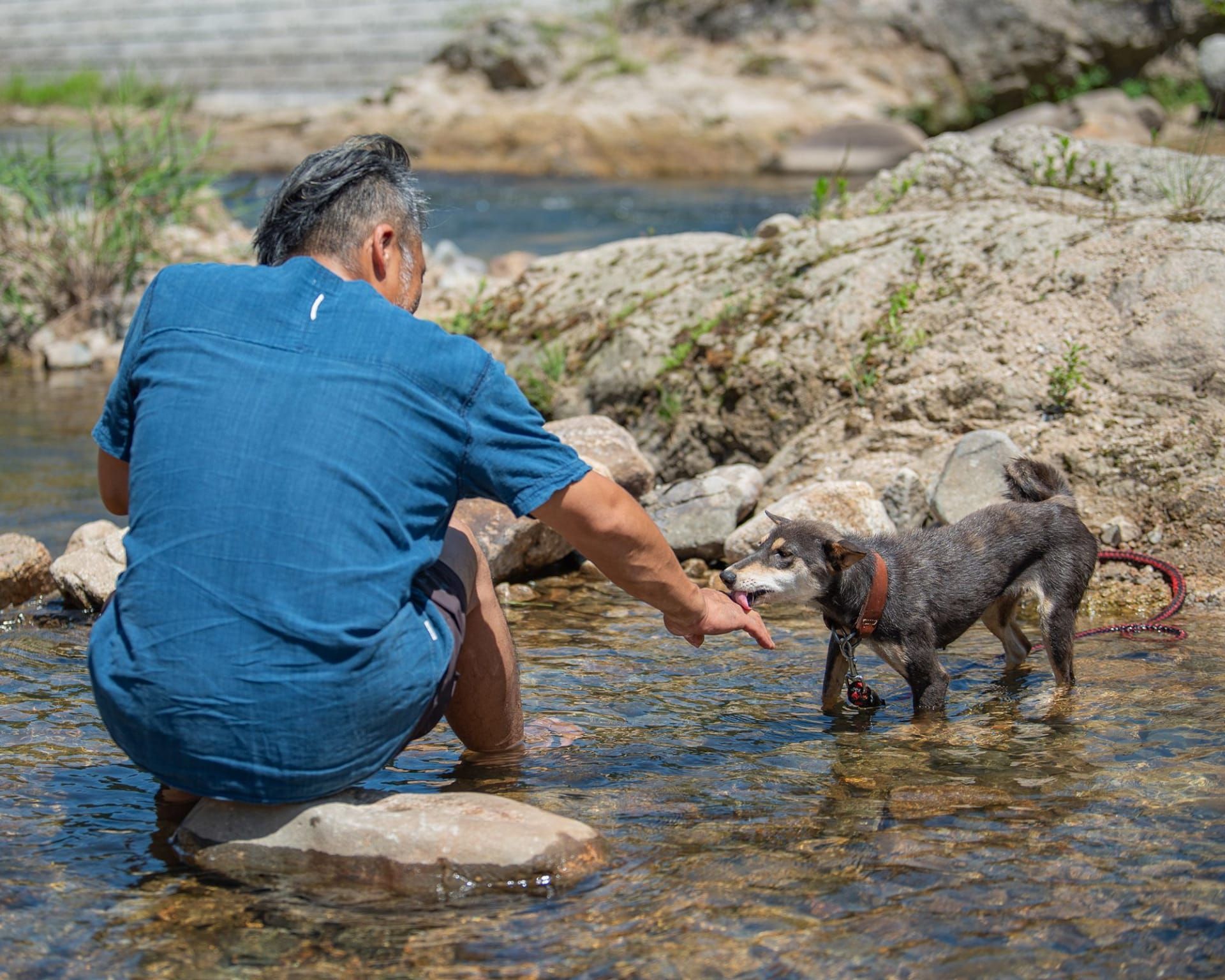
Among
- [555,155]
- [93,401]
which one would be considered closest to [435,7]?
[555,155]

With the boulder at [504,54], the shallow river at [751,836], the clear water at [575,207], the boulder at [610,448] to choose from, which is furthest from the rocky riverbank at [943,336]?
the boulder at [504,54]

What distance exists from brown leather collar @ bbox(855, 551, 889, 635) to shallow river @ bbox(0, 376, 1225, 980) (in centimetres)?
37

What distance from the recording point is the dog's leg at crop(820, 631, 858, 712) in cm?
504

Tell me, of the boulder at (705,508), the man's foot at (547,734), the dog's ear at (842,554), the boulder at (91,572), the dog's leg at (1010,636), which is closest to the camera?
the man's foot at (547,734)

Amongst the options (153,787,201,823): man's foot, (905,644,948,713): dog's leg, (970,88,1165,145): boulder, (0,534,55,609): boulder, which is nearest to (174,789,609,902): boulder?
(153,787,201,823): man's foot

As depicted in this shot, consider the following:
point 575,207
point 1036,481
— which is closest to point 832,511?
point 1036,481

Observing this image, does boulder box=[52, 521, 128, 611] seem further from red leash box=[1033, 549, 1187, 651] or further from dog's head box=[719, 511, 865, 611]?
red leash box=[1033, 549, 1187, 651]

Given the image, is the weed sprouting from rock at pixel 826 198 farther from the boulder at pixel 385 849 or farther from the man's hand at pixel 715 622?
the boulder at pixel 385 849

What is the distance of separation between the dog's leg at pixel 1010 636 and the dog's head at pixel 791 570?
0.98m

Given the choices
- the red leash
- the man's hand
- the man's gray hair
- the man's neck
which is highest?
the man's gray hair

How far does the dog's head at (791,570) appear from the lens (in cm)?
491

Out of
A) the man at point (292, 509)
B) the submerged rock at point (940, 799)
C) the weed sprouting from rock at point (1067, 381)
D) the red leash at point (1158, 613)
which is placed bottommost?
the red leash at point (1158, 613)

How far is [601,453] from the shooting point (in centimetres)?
726

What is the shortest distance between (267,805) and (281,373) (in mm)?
1165
